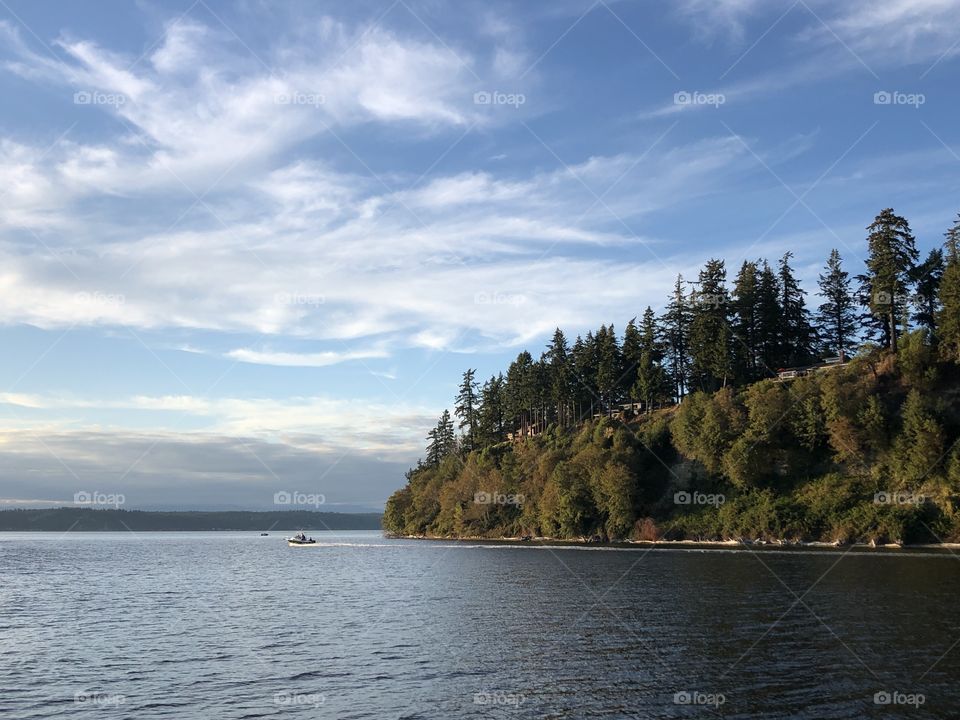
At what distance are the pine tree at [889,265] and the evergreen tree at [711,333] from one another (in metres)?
25.3

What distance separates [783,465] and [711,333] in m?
33.1

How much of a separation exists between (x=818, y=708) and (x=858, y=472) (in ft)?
290

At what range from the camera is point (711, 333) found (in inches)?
5354

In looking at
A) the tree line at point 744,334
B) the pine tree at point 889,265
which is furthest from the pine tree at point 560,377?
the pine tree at point 889,265

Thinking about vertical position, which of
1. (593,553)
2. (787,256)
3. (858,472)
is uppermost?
(787,256)

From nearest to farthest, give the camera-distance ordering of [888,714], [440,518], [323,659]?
[888,714] → [323,659] → [440,518]

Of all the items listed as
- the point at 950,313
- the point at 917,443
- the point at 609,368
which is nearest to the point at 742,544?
the point at 917,443

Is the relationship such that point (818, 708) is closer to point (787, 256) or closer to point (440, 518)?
point (787, 256)

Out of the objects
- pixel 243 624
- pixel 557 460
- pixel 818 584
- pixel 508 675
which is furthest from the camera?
pixel 557 460

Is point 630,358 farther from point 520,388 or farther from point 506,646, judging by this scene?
point 506,646

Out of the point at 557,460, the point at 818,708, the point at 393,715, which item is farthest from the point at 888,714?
the point at 557,460

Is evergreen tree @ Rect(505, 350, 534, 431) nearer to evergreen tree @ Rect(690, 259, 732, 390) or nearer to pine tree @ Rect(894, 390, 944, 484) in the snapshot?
evergreen tree @ Rect(690, 259, 732, 390)

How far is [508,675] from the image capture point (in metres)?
31.6

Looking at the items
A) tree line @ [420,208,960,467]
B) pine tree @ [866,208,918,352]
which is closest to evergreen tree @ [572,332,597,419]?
tree line @ [420,208,960,467]
